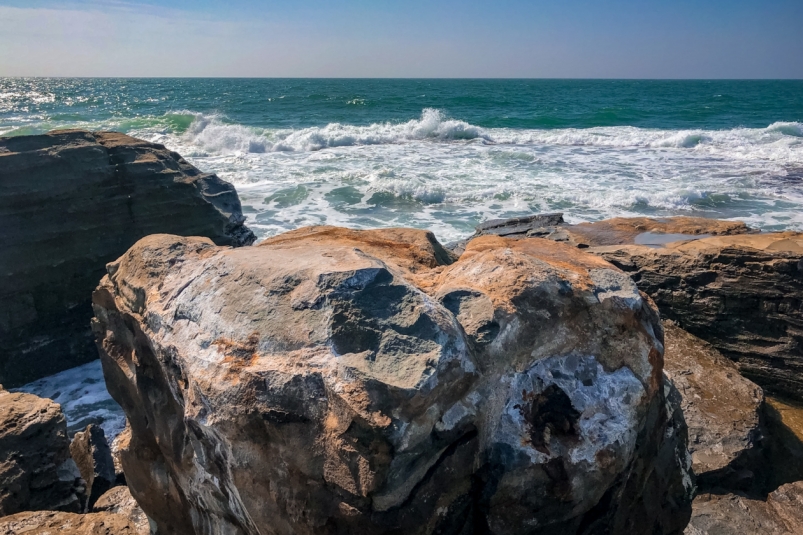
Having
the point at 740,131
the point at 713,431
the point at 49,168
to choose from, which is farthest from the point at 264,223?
the point at 740,131

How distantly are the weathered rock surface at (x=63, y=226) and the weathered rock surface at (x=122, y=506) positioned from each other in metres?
2.80

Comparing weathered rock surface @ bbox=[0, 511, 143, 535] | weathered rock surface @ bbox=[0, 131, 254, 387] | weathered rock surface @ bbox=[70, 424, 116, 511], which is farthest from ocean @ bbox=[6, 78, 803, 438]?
weathered rock surface @ bbox=[0, 511, 143, 535]

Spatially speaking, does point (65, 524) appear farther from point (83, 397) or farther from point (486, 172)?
point (486, 172)

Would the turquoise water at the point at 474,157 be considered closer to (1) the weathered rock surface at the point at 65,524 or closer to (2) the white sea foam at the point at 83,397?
(2) the white sea foam at the point at 83,397

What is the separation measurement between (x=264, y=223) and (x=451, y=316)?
8620 millimetres

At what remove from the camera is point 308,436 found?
5.25 ft

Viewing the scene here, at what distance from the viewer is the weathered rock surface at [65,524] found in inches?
102

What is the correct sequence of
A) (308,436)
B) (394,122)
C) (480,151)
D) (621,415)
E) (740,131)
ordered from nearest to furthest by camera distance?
(308,436) → (621,415) → (480,151) → (740,131) → (394,122)

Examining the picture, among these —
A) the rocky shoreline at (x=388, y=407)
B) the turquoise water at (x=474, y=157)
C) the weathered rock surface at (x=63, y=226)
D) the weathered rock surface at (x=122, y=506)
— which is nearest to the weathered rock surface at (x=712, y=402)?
the rocky shoreline at (x=388, y=407)

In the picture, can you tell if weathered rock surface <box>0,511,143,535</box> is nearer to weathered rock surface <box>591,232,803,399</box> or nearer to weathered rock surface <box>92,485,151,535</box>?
weathered rock surface <box>92,485,151,535</box>

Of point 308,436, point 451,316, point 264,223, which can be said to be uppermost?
point 451,316

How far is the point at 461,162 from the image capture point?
16062mm

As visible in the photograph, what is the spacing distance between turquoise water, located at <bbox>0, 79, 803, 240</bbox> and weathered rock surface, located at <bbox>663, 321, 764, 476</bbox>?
225 inches

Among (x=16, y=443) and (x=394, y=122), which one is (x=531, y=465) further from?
(x=394, y=122)
